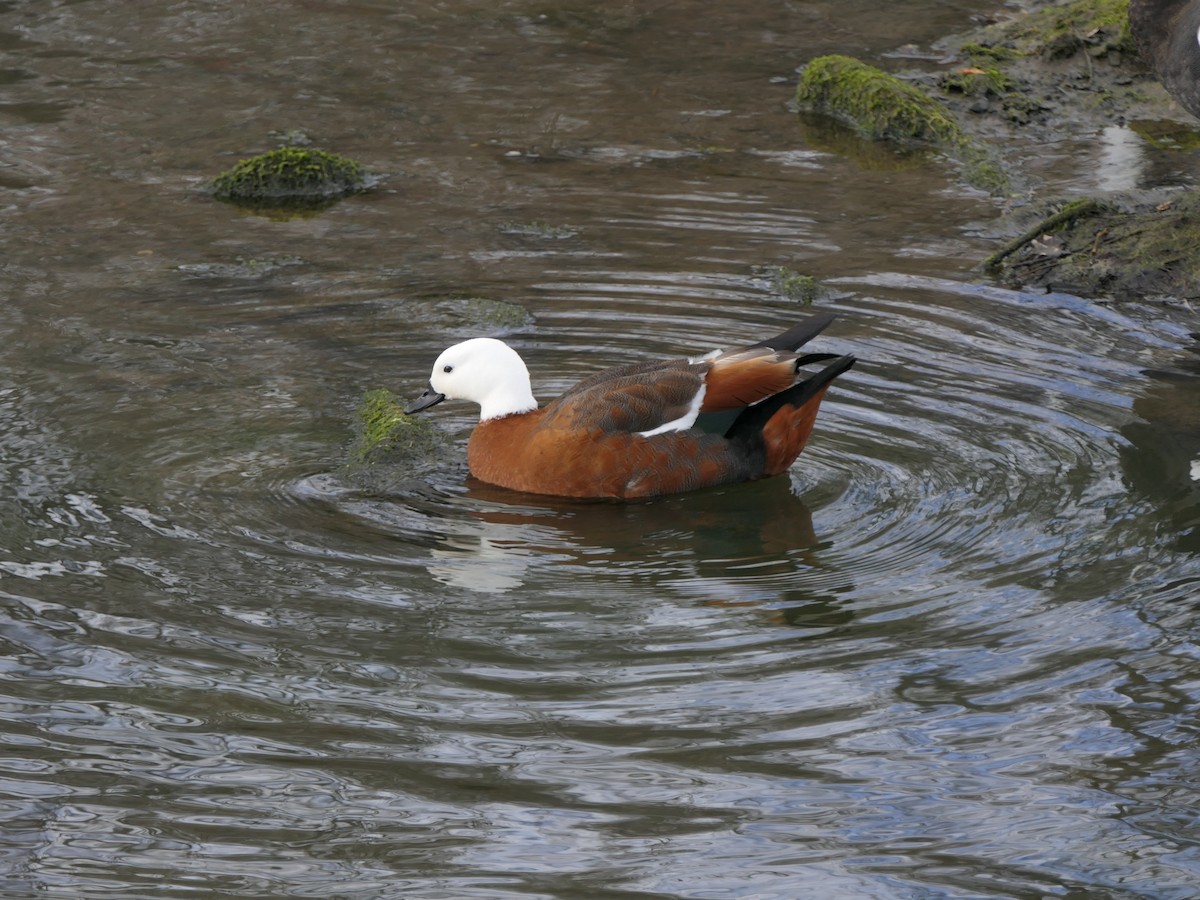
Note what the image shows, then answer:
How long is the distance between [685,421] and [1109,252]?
355 cm

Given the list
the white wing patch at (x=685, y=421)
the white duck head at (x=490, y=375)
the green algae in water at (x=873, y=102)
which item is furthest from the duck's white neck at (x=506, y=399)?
the green algae in water at (x=873, y=102)

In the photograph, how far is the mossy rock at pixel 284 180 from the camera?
10.9 metres

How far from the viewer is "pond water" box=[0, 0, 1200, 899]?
442 centimetres

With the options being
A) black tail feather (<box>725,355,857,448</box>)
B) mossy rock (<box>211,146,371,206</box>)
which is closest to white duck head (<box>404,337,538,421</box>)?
black tail feather (<box>725,355,857,448</box>)

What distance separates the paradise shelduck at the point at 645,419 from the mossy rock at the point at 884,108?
176 inches

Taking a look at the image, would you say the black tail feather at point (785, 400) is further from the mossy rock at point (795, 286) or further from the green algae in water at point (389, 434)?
the mossy rock at point (795, 286)

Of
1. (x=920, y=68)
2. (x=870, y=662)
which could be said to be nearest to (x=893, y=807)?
(x=870, y=662)

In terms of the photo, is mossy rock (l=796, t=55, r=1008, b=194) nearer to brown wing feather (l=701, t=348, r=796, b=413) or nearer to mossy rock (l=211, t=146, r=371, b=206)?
mossy rock (l=211, t=146, r=371, b=206)

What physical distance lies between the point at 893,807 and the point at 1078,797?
528 millimetres

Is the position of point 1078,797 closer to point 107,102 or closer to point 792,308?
point 792,308

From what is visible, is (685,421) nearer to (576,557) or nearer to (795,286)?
(576,557)

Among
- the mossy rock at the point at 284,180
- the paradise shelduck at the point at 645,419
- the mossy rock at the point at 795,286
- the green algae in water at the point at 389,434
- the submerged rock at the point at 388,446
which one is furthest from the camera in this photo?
the mossy rock at the point at 284,180

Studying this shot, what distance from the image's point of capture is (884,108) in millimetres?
12000

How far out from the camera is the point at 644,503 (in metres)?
7.03
